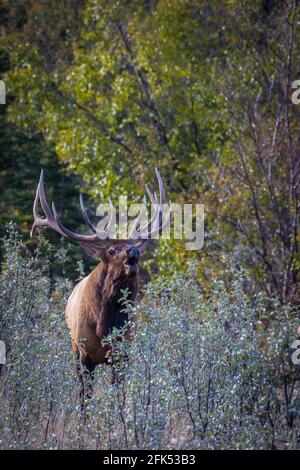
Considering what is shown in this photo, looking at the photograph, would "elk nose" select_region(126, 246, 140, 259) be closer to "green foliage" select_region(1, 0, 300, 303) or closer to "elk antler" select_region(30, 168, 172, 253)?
"elk antler" select_region(30, 168, 172, 253)

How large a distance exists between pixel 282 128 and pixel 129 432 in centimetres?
774

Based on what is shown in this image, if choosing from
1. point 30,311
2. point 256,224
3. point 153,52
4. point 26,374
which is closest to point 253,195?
point 256,224

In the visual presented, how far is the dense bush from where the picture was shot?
6.41 meters

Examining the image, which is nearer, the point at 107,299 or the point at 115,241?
the point at 107,299

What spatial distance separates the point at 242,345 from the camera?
6.83 metres

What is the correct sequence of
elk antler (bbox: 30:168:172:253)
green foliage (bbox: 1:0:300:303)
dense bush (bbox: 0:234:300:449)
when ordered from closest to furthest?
1. dense bush (bbox: 0:234:300:449)
2. elk antler (bbox: 30:168:172:253)
3. green foliage (bbox: 1:0:300:303)

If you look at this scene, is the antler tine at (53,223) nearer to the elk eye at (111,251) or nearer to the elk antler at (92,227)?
the elk antler at (92,227)

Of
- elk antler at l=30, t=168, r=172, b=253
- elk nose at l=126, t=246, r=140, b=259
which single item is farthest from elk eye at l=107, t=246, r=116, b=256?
elk nose at l=126, t=246, r=140, b=259

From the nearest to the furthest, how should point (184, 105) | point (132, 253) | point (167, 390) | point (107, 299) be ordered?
1. point (167, 390)
2. point (132, 253)
3. point (107, 299)
4. point (184, 105)

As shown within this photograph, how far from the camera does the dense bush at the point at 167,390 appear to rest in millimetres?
6406

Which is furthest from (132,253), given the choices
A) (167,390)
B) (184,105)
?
(184,105)

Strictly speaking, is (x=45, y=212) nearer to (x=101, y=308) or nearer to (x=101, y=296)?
(x=101, y=296)

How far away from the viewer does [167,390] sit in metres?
6.93

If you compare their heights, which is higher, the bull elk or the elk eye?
the elk eye
